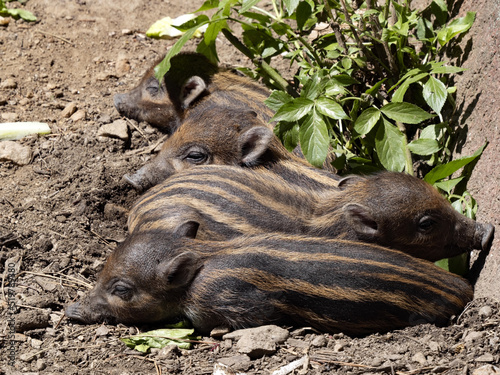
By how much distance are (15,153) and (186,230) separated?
1.95 m

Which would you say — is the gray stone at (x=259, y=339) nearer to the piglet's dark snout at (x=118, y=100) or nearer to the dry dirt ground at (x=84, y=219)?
the dry dirt ground at (x=84, y=219)

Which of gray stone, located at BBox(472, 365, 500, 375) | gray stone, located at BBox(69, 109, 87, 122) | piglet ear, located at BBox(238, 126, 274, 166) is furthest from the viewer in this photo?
gray stone, located at BBox(69, 109, 87, 122)

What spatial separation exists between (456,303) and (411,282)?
1.02 feet

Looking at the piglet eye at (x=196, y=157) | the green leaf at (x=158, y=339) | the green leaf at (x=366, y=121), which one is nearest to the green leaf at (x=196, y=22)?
the piglet eye at (x=196, y=157)

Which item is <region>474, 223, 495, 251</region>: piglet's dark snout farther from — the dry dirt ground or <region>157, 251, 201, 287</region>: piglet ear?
<region>157, 251, 201, 287</region>: piglet ear

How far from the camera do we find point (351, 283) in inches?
141

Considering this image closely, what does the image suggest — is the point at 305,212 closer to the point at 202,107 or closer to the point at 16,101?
the point at 202,107

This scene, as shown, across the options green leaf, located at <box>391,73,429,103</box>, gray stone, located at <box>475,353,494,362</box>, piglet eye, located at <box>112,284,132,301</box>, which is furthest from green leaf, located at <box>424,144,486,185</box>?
piglet eye, located at <box>112,284,132,301</box>

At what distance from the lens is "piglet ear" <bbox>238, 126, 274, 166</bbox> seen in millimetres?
4785

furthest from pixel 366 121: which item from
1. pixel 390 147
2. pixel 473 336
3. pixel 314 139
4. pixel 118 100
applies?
pixel 118 100

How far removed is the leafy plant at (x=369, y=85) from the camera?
408 cm

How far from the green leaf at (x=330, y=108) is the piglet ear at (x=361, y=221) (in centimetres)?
56

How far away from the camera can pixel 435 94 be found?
4.12m

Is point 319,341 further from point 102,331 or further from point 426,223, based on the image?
point 102,331
